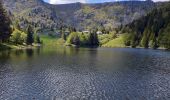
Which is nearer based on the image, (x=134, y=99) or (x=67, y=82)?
(x=134, y=99)

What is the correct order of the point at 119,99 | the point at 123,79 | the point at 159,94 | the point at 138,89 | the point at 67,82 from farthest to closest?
the point at 123,79, the point at 67,82, the point at 138,89, the point at 159,94, the point at 119,99

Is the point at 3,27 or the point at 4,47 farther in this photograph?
the point at 4,47

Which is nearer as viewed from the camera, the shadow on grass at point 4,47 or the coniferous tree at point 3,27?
the shadow on grass at point 4,47

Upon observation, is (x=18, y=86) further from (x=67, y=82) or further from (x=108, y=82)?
(x=108, y=82)

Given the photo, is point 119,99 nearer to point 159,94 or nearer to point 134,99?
point 134,99

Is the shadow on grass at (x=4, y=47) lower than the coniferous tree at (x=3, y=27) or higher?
lower

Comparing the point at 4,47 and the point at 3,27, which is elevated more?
the point at 3,27

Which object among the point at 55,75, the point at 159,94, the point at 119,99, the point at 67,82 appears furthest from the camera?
the point at 55,75

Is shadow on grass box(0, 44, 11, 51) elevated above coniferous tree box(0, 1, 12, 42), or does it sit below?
below

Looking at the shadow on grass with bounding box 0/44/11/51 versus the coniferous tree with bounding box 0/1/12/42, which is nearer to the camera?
the shadow on grass with bounding box 0/44/11/51

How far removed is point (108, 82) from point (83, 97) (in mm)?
19133

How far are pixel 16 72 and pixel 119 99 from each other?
4424cm

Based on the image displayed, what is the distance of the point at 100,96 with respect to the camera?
5981 cm

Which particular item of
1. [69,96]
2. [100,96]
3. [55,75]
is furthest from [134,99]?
[55,75]
